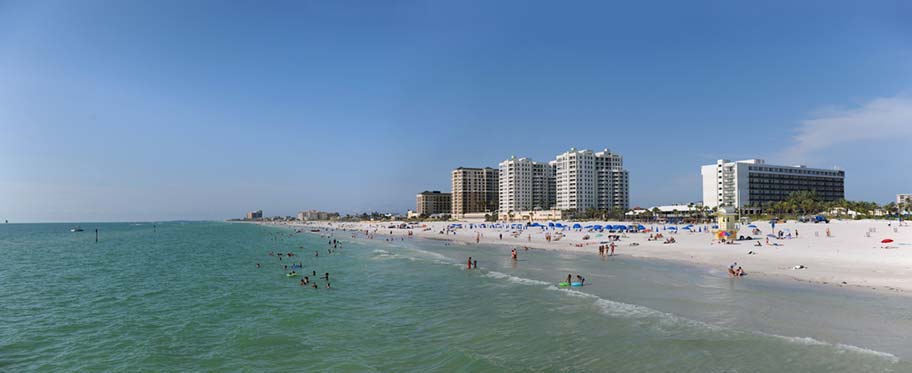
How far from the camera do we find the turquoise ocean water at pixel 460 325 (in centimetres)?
1488

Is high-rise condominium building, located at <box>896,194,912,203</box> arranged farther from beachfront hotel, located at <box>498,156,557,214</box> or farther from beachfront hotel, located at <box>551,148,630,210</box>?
beachfront hotel, located at <box>498,156,557,214</box>

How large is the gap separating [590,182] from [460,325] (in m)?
157

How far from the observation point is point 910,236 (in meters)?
47.9

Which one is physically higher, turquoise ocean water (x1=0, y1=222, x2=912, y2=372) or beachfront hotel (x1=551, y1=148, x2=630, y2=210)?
beachfront hotel (x1=551, y1=148, x2=630, y2=210)

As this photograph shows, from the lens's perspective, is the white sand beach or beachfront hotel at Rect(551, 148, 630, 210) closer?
the white sand beach

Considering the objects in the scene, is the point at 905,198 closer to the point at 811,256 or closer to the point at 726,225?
the point at 726,225

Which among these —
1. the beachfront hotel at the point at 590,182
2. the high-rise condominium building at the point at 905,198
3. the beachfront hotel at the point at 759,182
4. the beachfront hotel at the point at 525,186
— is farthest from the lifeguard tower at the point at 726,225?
the beachfront hotel at the point at 525,186

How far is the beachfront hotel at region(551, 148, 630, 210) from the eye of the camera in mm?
166750

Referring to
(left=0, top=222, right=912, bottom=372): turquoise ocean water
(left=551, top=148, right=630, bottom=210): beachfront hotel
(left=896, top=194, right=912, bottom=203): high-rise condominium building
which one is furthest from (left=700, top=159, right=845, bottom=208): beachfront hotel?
(left=0, top=222, right=912, bottom=372): turquoise ocean water

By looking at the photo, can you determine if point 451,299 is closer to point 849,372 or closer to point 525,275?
point 525,275

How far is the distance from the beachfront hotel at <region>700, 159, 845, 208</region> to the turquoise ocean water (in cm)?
12223

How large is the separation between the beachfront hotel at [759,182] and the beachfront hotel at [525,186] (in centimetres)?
5815

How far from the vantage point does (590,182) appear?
169 m

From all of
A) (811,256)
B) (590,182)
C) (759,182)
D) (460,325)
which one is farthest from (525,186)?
(460,325)
